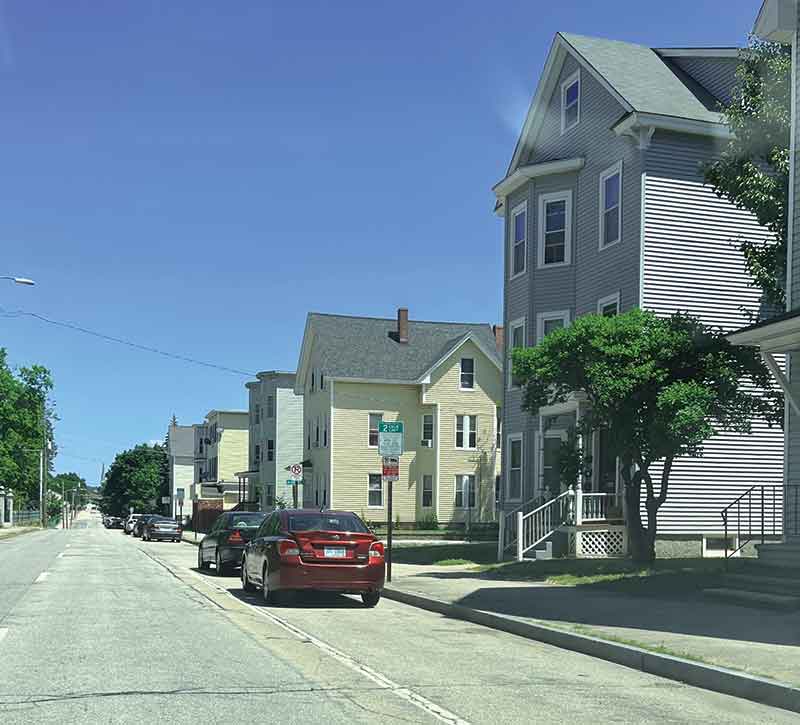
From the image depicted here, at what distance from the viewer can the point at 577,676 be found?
9984 millimetres

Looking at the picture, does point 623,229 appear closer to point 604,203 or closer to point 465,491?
point 604,203

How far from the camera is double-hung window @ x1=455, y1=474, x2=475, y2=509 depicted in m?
54.5

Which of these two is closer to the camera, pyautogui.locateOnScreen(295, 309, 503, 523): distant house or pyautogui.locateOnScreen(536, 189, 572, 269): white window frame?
pyautogui.locateOnScreen(536, 189, 572, 269): white window frame

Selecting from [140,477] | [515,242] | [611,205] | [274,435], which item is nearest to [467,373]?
[274,435]

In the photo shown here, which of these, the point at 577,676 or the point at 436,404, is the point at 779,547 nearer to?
the point at 577,676

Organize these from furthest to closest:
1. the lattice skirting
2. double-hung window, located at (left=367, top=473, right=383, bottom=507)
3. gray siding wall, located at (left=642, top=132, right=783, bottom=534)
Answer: double-hung window, located at (left=367, top=473, right=383, bottom=507) → gray siding wall, located at (left=642, top=132, right=783, bottom=534) → the lattice skirting

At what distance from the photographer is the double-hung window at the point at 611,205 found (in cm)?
2678

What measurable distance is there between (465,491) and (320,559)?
3894 cm

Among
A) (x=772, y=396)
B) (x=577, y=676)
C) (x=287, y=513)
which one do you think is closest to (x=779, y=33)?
(x=772, y=396)

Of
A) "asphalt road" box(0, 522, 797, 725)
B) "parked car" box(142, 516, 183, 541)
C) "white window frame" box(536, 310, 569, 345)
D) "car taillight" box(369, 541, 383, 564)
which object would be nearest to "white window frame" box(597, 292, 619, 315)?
"white window frame" box(536, 310, 569, 345)

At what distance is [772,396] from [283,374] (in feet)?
172

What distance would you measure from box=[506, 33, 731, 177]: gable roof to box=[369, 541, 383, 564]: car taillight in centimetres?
1375

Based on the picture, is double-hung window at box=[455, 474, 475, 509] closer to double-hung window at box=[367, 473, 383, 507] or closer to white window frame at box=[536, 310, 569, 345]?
double-hung window at box=[367, 473, 383, 507]

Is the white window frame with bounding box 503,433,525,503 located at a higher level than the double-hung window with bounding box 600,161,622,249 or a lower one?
lower
